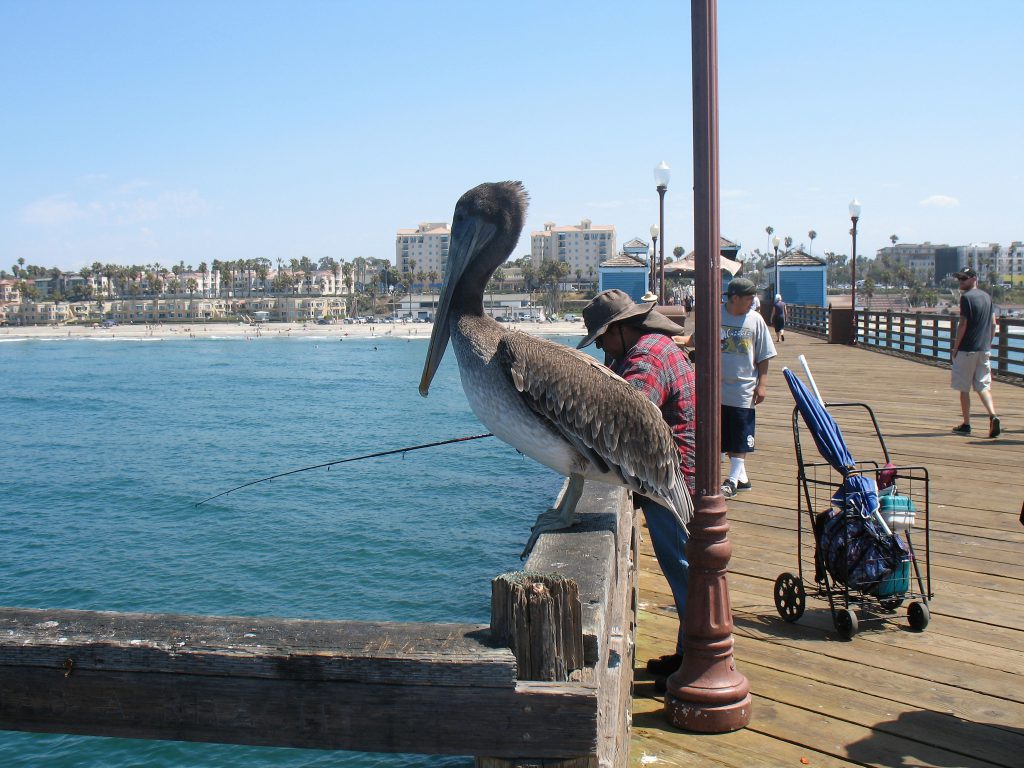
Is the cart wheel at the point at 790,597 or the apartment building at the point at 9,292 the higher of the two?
the apartment building at the point at 9,292

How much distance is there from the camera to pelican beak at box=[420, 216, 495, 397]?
420 cm

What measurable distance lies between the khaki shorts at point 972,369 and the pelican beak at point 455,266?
25.3 feet

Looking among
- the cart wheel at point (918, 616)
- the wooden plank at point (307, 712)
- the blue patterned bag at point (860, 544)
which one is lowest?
the cart wheel at point (918, 616)

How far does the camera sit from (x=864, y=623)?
4797 mm

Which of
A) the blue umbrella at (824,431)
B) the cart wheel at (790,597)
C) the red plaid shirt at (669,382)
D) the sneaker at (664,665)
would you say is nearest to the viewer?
the red plaid shirt at (669,382)

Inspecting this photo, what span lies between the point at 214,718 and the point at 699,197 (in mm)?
2451

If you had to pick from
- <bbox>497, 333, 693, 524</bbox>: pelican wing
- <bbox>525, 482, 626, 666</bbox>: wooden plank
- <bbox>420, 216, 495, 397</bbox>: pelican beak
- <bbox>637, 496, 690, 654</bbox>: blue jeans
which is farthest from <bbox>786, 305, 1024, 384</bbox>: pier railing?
<bbox>525, 482, 626, 666</bbox>: wooden plank

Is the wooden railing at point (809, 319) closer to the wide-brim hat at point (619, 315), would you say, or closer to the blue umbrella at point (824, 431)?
the blue umbrella at point (824, 431)

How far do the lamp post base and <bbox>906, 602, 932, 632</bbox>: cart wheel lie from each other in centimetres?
147

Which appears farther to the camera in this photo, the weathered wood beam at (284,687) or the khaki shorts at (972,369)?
the khaki shorts at (972,369)

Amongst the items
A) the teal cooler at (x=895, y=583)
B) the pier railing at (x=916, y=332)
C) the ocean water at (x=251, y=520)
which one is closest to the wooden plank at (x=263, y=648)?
the teal cooler at (x=895, y=583)

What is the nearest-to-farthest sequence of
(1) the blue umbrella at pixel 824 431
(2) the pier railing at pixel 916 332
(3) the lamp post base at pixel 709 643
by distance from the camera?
1. (3) the lamp post base at pixel 709 643
2. (1) the blue umbrella at pixel 824 431
3. (2) the pier railing at pixel 916 332

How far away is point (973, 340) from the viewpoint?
388 inches

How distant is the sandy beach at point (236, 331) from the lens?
131 m
